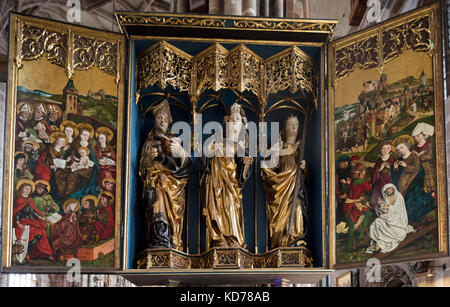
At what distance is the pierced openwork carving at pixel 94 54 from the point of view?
1251 cm

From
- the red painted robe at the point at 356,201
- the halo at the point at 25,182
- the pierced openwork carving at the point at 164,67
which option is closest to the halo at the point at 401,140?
the red painted robe at the point at 356,201

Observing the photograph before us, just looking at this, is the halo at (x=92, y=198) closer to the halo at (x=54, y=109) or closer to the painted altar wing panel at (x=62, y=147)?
the painted altar wing panel at (x=62, y=147)

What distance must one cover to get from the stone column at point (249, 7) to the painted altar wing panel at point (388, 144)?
2182mm

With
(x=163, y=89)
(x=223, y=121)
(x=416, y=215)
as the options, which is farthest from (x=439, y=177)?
(x=163, y=89)

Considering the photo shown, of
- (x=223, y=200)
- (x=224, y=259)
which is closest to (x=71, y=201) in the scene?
(x=223, y=200)

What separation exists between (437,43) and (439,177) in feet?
6.46

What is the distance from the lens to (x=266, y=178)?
12906 mm

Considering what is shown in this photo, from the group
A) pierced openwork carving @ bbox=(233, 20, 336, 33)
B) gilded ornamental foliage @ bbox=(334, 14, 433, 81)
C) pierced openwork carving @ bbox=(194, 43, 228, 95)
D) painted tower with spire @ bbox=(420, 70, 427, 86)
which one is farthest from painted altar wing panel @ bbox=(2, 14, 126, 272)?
painted tower with spire @ bbox=(420, 70, 427, 86)

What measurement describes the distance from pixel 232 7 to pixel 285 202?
378 centimetres

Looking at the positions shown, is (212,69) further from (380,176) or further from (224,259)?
(380,176)

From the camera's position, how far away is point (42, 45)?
1228 cm

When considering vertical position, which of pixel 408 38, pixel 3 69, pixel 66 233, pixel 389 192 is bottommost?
pixel 66 233

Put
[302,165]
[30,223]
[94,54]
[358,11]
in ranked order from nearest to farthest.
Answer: [30,223], [94,54], [302,165], [358,11]

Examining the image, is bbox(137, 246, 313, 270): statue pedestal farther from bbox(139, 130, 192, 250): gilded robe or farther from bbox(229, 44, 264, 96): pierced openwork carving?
bbox(229, 44, 264, 96): pierced openwork carving
